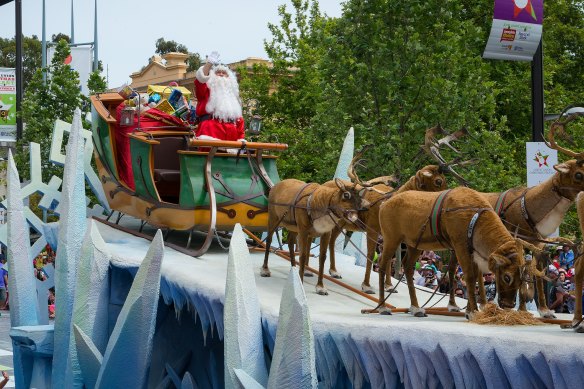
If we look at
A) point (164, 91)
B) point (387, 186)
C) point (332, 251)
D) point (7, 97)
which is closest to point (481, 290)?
point (387, 186)

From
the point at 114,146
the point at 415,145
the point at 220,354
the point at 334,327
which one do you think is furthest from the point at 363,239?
the point at 334,327

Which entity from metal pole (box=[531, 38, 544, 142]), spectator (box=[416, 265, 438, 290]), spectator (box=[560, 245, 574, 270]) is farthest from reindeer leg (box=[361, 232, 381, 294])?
spectator (box=[560, 245, 574, 270])

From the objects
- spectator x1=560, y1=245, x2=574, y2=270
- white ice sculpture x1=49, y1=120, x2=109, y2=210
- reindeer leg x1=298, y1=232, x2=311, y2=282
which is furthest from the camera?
white ice sculpture x1=49, y1=120, x2=109, y2=210

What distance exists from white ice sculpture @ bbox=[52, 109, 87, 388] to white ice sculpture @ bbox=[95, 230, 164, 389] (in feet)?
4.89

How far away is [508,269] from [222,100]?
7.08m

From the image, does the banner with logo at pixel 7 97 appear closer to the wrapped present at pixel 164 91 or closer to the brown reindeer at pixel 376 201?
the wrapped present at pixel 164 91

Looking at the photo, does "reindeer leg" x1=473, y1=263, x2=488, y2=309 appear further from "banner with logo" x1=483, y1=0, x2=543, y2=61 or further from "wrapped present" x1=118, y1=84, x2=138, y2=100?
"wrapped present" x1=118, y1=84, x2=138, y2=100

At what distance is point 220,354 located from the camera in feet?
37.4

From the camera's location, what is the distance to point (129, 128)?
15359 mm

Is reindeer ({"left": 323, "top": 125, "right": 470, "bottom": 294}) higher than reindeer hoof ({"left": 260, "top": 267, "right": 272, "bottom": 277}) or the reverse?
higher

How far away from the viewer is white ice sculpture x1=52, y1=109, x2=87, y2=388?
12.8m

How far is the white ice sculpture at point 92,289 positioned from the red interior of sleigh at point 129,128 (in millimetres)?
3046

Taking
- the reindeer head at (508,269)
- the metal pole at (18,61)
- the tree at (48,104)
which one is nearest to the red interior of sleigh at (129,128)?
the reindeer head at (508,269)

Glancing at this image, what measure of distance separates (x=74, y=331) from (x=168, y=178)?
3791 millimetres
